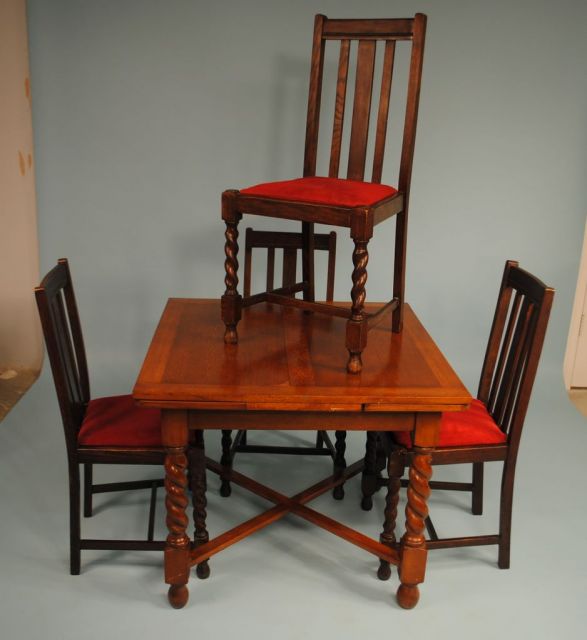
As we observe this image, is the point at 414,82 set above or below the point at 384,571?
above

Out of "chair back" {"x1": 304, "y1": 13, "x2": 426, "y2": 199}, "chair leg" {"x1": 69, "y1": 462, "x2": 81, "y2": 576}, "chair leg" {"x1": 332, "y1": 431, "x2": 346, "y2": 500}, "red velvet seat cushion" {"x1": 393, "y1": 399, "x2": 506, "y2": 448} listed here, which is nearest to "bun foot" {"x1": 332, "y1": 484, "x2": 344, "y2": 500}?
"chair leg" {"x1": 332, "y1": 431, "x2": 346, "y2": 500}

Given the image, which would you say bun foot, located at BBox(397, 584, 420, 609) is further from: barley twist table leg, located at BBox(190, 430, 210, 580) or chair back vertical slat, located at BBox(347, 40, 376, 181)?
chair back vertical slat, located at BBox(347, 40, 376, 181)

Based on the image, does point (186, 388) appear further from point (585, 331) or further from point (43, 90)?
point (585, 331)

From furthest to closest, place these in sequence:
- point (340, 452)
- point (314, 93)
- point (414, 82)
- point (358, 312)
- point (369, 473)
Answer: point (340, 452)
point (369, 473)
point (314, 93)
point (414, 82)
point (358, 312)

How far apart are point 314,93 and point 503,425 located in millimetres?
1342

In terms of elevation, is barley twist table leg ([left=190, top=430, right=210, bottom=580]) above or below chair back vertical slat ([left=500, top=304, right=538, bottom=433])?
below

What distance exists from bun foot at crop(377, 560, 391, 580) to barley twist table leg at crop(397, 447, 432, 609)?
5.2 inches

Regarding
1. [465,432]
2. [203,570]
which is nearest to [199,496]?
[203,570]

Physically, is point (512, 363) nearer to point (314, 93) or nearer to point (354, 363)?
point (354, 363)

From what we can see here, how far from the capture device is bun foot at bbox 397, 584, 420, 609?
8.04 ft

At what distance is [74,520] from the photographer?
251 centimetres

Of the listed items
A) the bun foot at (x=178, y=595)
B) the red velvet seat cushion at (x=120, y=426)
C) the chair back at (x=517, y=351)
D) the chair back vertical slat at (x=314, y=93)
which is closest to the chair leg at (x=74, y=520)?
the red velvet seat cushion at (x=120, y=426)

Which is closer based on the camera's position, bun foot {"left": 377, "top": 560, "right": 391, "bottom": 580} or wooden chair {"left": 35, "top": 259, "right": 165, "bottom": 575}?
wooden chair {"left": 35, "top": 259, "right": 165, "bottom": 575}

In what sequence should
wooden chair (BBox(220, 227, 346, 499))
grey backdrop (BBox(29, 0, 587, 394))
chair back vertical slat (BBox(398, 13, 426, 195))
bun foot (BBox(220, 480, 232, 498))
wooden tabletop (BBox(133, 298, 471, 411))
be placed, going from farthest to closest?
grey backdrop (BBox(29, 0, 587, 394)), wooden chair (BBox(220, 227, 346, 499)), bun foot (BBox(220, 480, 232, 498)), chair back vertical slat (BBox(398, 13, 426, 195)), wooden tabletop (BBox(133, 298, 471, 411))
